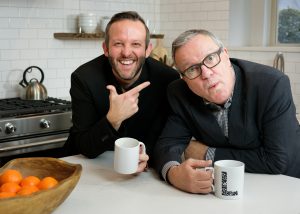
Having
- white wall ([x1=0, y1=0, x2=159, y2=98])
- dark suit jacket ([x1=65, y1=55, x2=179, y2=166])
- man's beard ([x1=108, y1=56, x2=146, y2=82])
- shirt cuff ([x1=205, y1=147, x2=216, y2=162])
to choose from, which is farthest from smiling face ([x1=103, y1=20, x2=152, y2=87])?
white wall ([x1=0, y1=0, x2=159, y2=98])

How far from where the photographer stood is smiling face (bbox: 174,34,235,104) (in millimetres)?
1641

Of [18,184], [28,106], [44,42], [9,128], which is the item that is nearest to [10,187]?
[18,184]

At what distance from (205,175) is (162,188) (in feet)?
0.56

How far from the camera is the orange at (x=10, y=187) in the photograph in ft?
4.05

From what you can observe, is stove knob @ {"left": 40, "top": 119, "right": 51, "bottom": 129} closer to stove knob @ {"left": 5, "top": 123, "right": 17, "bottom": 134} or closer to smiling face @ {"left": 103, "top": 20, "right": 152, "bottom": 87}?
stove knob @ {"left": 5, "top": 123, "right": 17, "bottom": 134}

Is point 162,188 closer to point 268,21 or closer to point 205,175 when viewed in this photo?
point 205,175

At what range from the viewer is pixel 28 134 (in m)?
2.86

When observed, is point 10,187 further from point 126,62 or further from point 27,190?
point 126,62

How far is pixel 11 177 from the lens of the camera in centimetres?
131

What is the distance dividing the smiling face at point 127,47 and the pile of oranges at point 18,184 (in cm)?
80

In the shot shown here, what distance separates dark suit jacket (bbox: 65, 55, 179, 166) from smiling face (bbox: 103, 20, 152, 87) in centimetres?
14

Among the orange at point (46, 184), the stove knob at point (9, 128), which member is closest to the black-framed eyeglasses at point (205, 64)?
the orange at point (46, 184)

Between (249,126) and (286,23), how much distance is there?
89.9 inches

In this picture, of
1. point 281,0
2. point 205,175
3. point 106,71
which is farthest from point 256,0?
point 205,175
